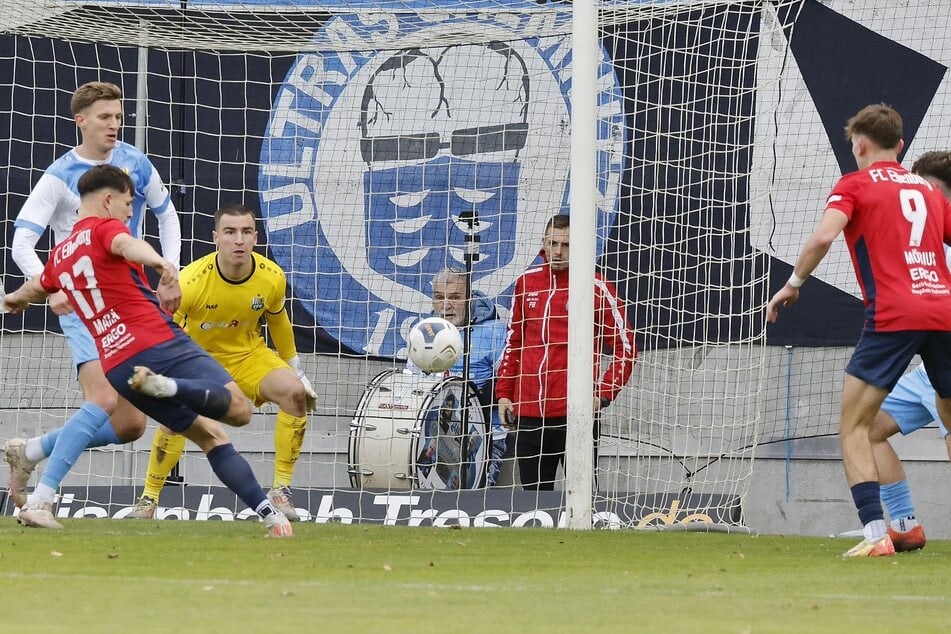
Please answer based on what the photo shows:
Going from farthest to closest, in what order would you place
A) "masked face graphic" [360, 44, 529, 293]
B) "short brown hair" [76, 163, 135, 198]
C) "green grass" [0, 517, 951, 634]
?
"masked face graphic" [360, 44, 529, 293] < "short brown hair" [76, 163, 135, 198] < "green grass" [0, 517, 951, 634]

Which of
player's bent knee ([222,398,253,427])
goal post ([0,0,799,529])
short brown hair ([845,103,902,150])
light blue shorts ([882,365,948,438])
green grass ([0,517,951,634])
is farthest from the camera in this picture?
goal post ([0,0,799,529])

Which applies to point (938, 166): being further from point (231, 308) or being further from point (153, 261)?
point (231, 308)

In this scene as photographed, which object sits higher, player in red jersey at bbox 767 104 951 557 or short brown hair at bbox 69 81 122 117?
short brown hair at bbox 69 81 122 117

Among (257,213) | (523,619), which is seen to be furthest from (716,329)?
(523,619)

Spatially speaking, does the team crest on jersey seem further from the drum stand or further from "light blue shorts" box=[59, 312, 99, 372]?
"light blue shorts" box=[59, 312, 99, 372]

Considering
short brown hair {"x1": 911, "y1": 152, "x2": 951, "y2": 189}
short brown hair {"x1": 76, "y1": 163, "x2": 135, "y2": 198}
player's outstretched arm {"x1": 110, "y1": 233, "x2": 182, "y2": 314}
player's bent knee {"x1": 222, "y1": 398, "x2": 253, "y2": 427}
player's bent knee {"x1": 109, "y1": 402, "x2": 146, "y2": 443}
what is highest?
short brown hair {"x1": 911, "y1": 152, "x2": 951, "y2": 189}

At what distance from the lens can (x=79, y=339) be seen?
729cm

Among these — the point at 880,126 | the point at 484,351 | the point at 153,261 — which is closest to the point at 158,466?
the point at 484,351

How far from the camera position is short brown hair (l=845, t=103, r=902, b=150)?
617 cm

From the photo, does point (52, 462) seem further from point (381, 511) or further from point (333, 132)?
point (333, 132)

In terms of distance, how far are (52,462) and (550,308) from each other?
3.41 meters

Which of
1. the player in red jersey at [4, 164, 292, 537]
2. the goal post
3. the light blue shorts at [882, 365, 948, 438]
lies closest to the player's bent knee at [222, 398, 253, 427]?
the player in red jersey at [4, 164, 292, 537]

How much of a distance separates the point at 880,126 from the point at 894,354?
39.2 inches

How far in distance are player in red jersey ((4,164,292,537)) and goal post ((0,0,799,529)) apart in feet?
7.85
